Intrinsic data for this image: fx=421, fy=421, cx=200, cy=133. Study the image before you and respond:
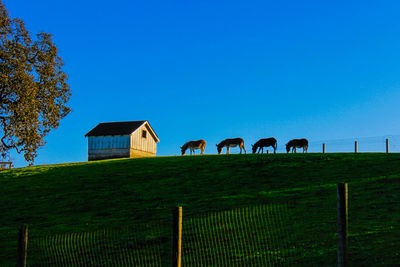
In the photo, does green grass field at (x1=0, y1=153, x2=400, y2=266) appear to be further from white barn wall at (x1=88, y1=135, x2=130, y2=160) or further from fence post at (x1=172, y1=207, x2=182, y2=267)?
white barn wall at (x1=88, y1=135, x2=130, y2=160)

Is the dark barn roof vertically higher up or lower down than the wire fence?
higher up

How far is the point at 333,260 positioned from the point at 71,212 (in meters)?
20.0

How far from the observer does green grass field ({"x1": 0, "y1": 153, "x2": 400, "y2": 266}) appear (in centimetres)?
1748

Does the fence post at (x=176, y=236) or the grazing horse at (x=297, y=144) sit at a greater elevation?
the grazing horse at (x=297, y=144)

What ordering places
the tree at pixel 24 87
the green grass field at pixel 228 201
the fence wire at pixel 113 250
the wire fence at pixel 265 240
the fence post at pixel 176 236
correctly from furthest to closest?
1. the tree at pixel 24 87
2. the fence wire at pixel 113 250
3. the green grass field at pixel 228 201
4. the wire fence at pixel 265 240
5. the fence post at pixel 176 236

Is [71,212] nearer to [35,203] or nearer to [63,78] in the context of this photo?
[35,203]

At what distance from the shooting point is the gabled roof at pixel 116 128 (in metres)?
70.1

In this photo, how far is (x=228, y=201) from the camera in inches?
1082

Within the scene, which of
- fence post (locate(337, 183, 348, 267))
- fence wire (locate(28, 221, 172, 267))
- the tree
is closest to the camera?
fence post (locate(337, 183, 348, 267))

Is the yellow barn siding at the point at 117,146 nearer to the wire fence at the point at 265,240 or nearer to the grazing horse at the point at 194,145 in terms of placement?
the grazing horse at the point at 194,145

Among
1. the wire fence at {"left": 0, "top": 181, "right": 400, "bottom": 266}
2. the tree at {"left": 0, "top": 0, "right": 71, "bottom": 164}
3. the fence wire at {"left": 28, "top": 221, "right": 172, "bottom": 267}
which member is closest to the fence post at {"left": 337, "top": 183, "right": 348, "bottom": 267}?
the wire fence at {"left": 0, "top": 181, "right": 400, "bottom": 266}

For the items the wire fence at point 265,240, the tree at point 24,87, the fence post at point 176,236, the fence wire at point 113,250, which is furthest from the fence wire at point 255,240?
the tree at point 24,87

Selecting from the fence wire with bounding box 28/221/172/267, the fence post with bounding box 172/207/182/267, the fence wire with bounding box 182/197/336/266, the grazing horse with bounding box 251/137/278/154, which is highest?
the grazing horse with bounding box 251/137/278/154

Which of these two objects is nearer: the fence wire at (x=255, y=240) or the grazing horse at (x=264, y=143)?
the fence wire at (x=255, y=240)
